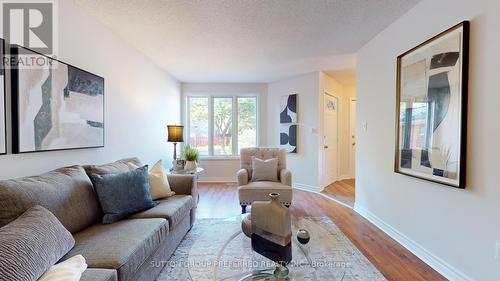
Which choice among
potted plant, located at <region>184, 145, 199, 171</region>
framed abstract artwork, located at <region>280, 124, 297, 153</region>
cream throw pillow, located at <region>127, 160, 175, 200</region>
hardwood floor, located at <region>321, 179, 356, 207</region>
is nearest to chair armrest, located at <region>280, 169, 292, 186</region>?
hardwood floor, located at <region>321, 179, 356, 207</region>

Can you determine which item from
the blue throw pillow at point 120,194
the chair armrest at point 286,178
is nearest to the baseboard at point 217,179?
the chair armrest at point 286,178

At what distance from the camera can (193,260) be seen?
6.85 ft

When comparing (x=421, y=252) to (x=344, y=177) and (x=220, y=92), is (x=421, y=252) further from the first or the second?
(x=220, y=92)

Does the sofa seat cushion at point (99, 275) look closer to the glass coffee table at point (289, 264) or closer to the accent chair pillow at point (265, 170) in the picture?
the glass coffee table at point (289, 264)

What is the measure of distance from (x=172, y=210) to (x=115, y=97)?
163cm

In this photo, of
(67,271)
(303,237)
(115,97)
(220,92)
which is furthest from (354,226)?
(220,92)

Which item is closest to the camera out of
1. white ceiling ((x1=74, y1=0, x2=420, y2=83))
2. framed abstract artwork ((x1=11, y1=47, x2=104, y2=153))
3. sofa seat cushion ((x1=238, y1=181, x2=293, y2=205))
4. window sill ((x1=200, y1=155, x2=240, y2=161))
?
framed abstract artwork ((x1=11, y1=47, x2=104, y2=153))

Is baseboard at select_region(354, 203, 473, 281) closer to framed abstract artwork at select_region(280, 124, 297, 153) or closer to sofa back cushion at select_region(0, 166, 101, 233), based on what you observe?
framed abstract artwork at select_region(280, 124, 297, 153)

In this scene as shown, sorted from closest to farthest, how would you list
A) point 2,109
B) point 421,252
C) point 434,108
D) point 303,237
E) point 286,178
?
1. point 2,109
2. point 303,237
3. point 434,108
4. point 421,252
5. point 286,178

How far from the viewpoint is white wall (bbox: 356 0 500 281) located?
167cm

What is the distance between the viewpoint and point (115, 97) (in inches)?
116

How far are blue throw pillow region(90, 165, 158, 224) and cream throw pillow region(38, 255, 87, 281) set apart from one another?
726 mm

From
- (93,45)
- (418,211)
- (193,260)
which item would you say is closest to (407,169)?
(418,211)

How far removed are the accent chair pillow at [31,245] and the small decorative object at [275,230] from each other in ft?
3.32
